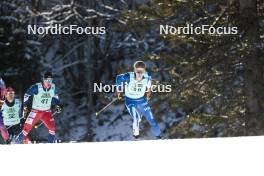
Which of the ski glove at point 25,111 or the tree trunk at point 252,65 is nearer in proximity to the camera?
the ski glove at point 25,111

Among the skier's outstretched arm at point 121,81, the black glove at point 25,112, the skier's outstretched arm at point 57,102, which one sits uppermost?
the skier's outstretched arm at point 121,81

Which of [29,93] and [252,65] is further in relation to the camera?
[252,65]

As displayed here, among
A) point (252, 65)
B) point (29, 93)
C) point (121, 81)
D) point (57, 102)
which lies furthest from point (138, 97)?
point (252, 65)

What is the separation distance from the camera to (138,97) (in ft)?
19.8

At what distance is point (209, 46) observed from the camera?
6.11 m

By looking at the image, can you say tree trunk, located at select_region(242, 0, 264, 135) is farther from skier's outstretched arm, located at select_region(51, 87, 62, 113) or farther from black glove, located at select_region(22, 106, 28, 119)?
black glove, located at select_region(22, 106, 28, 119)

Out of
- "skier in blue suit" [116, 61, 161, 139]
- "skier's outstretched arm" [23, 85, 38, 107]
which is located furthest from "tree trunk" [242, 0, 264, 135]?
"skier's outstretched arm" [23, 85, 38, 107]

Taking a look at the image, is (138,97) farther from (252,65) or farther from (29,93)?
(252,65)

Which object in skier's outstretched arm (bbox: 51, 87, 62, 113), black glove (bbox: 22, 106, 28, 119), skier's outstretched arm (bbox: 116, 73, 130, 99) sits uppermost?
skier's outstretched arm (bbox: 116, 73, 130, 99)

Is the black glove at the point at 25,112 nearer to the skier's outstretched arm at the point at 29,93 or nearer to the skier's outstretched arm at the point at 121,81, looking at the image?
the skier's outstretched arm at the point at 29,93

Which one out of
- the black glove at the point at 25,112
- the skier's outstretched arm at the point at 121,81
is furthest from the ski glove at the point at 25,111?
the skier's outstretched arm at the point at 121,81

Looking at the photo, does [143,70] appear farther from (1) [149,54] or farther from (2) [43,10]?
(2) [43,10]

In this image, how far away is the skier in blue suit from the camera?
19.6ft

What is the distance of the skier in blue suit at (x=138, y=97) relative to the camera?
236 inches
